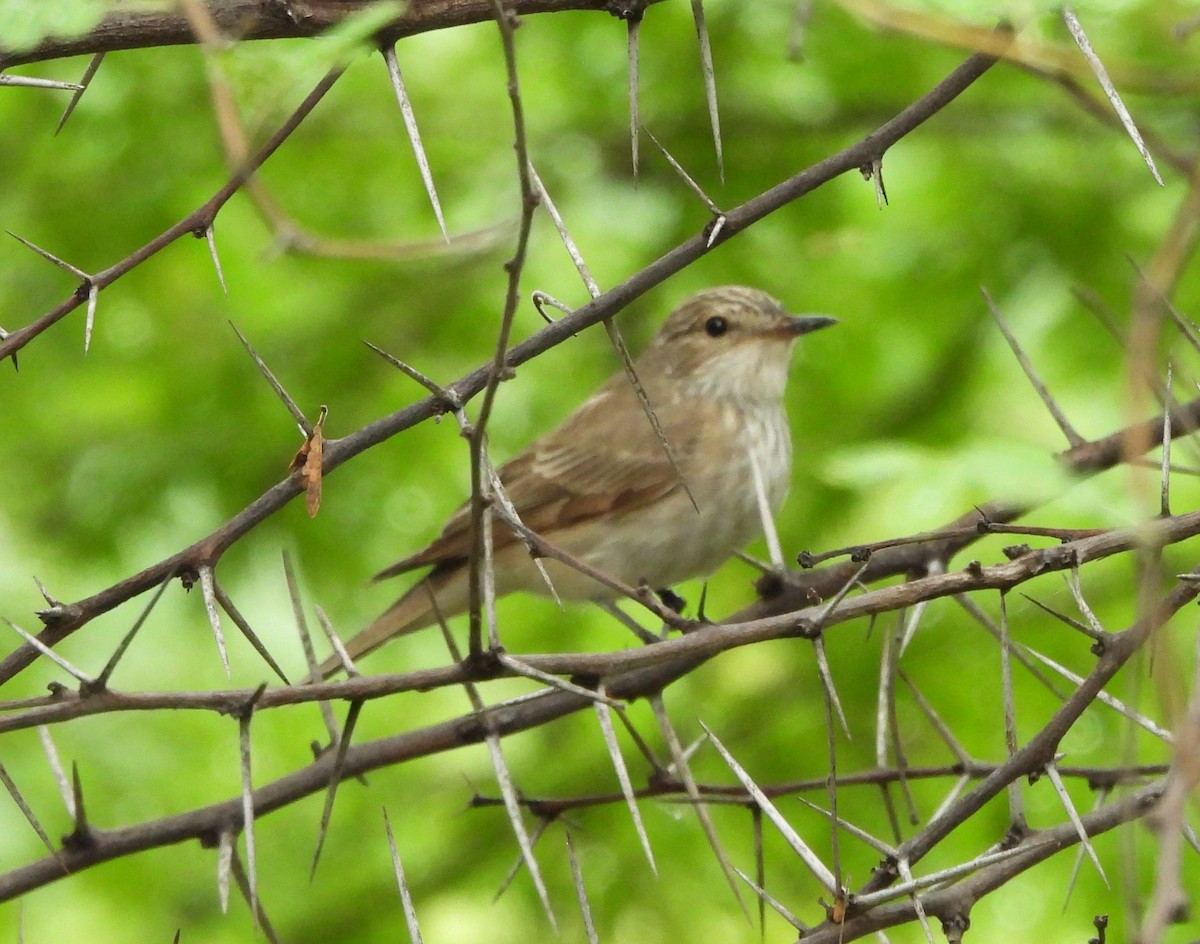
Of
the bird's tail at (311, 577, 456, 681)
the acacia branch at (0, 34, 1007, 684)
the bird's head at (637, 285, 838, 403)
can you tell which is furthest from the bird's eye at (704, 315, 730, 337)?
the acacia branch at (0, 34, 1007, 684)

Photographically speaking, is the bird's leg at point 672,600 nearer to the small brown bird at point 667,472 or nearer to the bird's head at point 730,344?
the small brown bird at point 667,472

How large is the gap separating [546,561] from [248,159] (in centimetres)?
479

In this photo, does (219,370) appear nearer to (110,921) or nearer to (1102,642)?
(110,921)

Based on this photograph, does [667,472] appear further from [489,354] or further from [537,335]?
[537,335]

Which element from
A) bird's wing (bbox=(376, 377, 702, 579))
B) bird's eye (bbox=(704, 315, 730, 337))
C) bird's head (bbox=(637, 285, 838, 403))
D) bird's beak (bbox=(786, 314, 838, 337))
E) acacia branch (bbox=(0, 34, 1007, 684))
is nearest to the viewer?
acacia branch (bbox=(0, 34, 1007, 684))

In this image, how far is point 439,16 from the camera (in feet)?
9.60

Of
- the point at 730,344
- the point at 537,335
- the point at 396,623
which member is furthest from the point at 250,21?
the point at 730,344

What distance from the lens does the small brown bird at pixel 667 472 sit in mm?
6789

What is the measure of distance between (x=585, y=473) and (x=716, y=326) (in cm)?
108

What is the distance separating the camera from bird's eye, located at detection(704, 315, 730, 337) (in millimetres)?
7621

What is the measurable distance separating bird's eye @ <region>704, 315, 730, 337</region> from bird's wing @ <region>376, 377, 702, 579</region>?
58cm

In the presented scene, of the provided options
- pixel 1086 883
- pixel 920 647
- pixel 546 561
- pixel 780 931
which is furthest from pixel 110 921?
pixel 1086 883

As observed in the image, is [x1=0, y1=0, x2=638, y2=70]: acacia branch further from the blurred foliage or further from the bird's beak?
the bird's beak

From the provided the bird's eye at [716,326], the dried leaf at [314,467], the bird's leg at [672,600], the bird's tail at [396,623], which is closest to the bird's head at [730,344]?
the bird's eye at [716,326]
